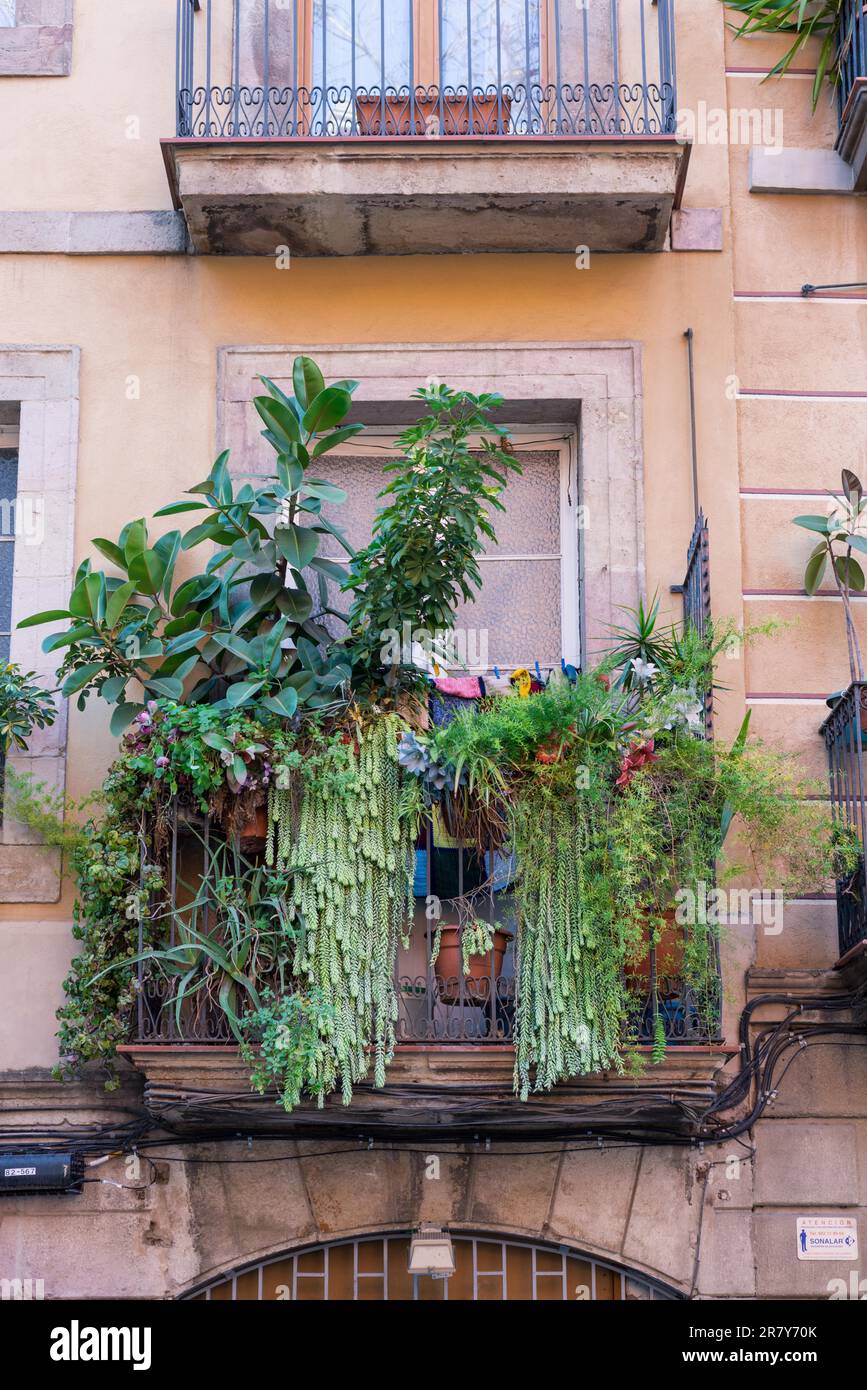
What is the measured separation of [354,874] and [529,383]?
2569 millimetres

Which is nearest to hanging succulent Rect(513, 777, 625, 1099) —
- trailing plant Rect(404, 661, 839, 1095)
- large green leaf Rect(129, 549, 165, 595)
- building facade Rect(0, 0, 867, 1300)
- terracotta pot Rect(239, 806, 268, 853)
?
trailing plant Rect(404, 661, 839, 1095)

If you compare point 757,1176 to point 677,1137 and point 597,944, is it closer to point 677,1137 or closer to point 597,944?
point 677,1137

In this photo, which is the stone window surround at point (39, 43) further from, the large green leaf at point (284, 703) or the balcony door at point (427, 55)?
the large green leaf at point (284, 703)

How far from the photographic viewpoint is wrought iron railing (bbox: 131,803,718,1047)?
319 inches

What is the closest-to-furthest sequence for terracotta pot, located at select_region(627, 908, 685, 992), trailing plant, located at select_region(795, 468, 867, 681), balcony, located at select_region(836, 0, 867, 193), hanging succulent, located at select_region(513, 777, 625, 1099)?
hanging succulent, located at select_region(513, 777, 625, 1099) < terracotta pot, located at select_region(627, 908, 685, 992) < trailing plant, located at select_region(795, 468, 867, 681) < balcony, located at select_region(836, 0, 867, 193)

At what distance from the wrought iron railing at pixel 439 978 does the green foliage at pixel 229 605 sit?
0.66 m

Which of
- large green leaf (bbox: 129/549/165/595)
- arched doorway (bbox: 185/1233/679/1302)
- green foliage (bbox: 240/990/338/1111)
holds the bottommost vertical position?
arched doorway (bbox: 185/1233/679/1302)

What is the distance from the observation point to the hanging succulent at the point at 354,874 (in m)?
8.05

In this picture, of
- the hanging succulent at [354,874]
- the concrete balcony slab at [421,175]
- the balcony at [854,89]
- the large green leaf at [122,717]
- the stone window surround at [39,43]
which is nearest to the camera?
the hanging succulent at [354,874]

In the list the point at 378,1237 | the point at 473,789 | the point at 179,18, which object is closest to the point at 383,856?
the point at 473,789

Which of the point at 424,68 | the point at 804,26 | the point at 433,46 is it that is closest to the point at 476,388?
the point at 424,68

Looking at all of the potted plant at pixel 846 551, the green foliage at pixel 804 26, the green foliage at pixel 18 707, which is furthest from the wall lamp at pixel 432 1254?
the green foliage at pixel 804 26

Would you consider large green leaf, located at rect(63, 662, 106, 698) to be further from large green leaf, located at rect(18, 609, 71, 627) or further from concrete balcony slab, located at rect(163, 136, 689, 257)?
concrete balcony slab, located at rect(163, 136, 689, 257)

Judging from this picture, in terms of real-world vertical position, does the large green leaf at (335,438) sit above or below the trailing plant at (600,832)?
above
